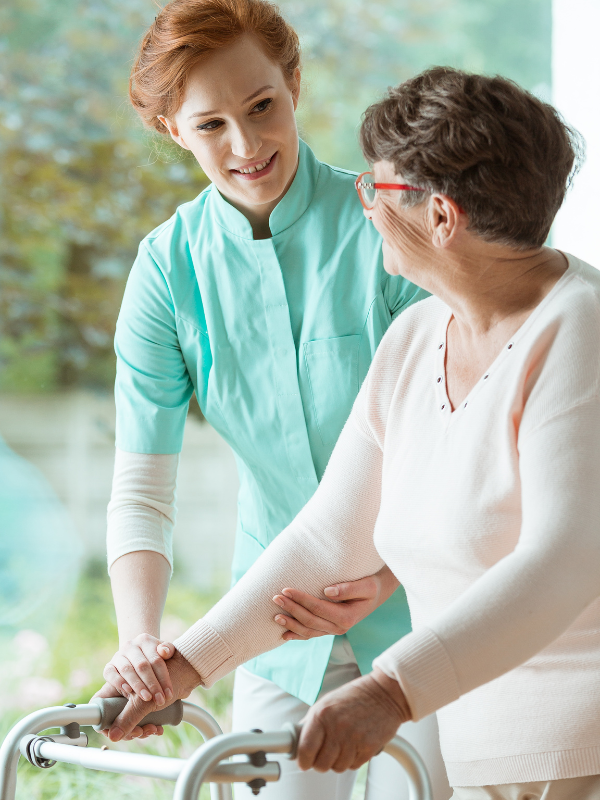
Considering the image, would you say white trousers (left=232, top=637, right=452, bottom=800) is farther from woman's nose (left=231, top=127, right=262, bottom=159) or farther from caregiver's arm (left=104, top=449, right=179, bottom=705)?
woman's nose (left=231, top=127, right=262, bottom=159)

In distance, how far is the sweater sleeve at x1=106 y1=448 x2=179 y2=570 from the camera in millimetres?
1626

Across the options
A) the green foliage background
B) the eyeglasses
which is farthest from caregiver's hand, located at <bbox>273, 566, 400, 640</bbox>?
the green foliage background

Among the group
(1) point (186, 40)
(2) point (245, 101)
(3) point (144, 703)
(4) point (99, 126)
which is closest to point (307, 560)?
(3) point (144, 703)

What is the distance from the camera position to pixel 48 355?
3182 mm

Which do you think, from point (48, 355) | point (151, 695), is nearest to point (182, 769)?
point (151, 695)

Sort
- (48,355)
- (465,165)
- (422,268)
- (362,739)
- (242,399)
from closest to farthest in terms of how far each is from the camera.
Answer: (362,739)
(465,165)
(422,268)
(242,399)
(48,355)

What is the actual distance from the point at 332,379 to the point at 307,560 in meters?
0.36

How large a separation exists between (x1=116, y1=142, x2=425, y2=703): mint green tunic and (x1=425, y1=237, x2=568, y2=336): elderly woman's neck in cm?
38

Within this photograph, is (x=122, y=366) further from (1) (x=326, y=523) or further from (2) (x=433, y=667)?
(2) (x=433, y=667)

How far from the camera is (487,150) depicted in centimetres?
110

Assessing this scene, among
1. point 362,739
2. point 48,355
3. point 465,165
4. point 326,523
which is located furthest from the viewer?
point 48,355

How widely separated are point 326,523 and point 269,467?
0.27 metres

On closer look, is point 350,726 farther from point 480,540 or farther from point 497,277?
point 497,277

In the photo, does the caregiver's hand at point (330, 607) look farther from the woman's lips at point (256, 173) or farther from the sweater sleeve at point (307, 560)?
the woman's lips at point (256, 173)
